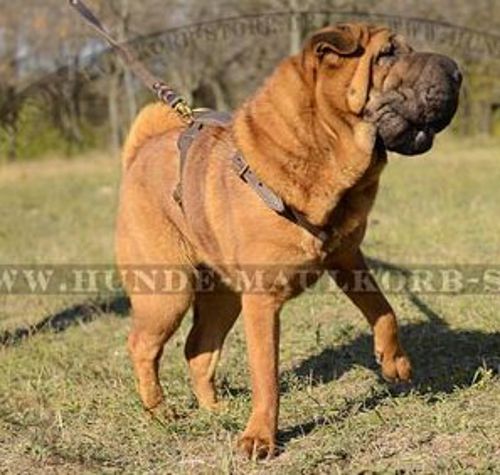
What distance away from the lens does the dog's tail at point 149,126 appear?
17.3 feet

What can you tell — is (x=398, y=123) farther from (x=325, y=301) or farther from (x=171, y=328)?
(x=325, y=301)

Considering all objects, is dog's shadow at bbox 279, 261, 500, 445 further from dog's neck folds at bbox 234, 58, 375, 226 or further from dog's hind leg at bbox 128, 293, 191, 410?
dog's neck folds at bbox 234, 58, 375, 226

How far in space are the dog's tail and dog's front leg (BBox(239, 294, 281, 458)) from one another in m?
1.59

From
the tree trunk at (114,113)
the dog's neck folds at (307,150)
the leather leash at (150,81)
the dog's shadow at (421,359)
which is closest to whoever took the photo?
the dog's neck folds at (307,150)

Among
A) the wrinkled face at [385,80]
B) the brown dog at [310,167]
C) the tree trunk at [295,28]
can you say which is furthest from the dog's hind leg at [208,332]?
the tree trunk at [295,28]

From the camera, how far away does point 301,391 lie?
5.02m

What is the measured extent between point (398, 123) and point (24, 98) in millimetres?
18945

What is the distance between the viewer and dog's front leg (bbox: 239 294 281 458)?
3840 millimetres

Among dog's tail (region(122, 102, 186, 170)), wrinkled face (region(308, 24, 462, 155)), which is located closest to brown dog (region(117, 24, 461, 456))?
wrinkled face (region(308, 24, 462, 155))

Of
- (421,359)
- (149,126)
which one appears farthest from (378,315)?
(149,126)

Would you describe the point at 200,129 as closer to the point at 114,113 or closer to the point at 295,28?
the point at 295,28

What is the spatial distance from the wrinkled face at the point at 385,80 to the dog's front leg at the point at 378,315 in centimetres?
81

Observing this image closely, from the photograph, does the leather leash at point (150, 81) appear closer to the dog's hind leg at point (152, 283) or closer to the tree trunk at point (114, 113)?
the dog's hind leg at point (152, 283)

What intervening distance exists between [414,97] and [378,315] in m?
1.15
